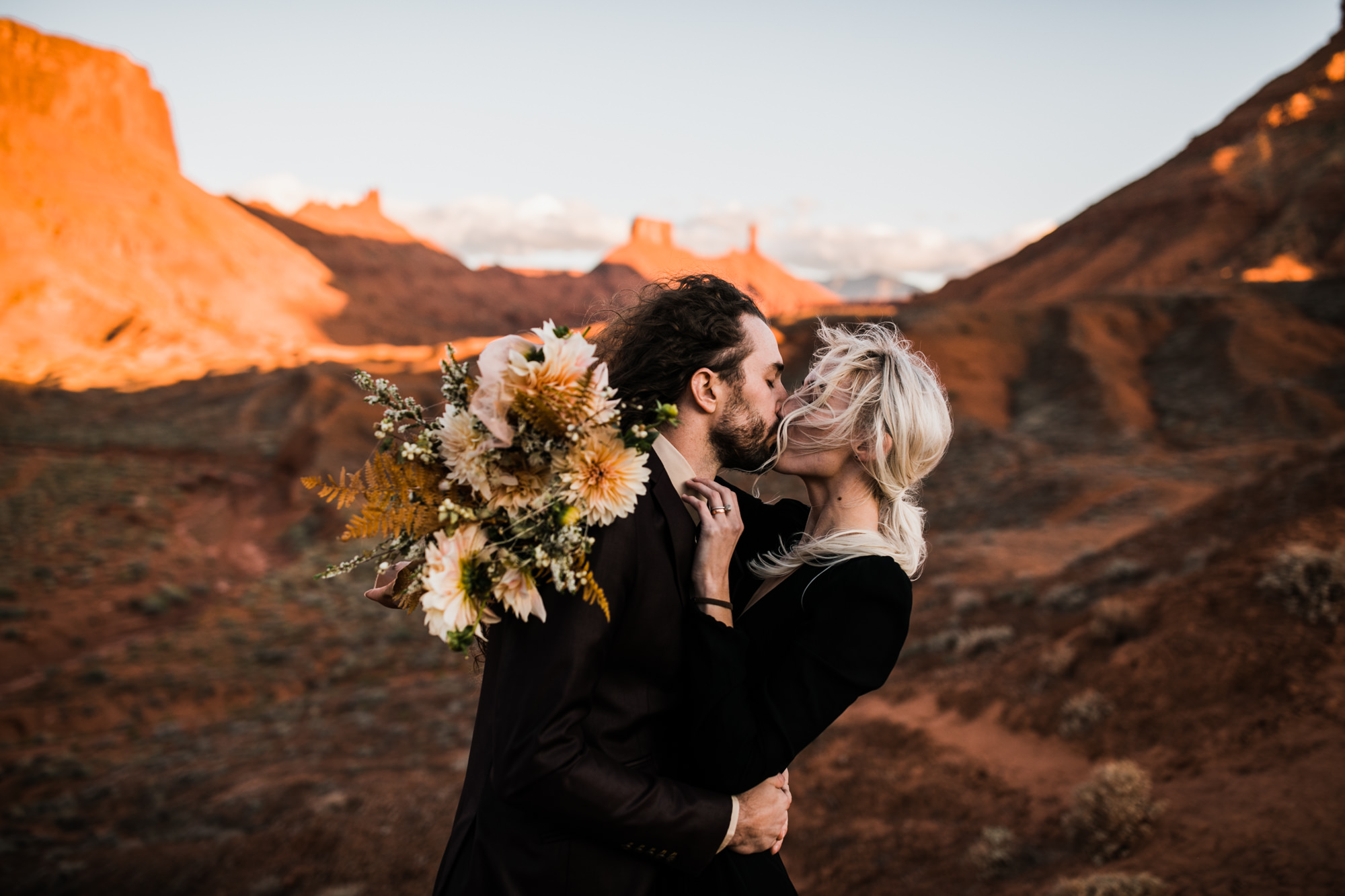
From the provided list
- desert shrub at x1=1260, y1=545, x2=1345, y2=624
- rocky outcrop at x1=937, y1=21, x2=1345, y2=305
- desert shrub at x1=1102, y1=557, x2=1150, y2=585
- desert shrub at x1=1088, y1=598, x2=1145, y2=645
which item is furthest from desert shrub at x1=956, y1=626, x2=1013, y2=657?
rocky outcrop at x1=937, y1=21, x2=1345, y2=305

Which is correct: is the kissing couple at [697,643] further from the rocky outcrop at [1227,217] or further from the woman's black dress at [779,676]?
the rocky outcrop at [1227,217]

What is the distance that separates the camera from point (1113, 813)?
523 cm

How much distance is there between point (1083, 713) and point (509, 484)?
7.02 meters

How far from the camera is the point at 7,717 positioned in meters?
11.9

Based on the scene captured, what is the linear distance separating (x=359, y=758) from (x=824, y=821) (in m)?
6.21

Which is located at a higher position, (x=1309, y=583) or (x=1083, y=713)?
(x=1309, y=583)

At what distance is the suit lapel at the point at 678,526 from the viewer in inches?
78.4

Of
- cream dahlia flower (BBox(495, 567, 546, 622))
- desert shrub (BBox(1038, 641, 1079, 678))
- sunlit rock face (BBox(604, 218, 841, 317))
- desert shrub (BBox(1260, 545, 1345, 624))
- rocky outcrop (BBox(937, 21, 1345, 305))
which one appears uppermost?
sunlit rock face (BBox(604, 218, 841, 317))

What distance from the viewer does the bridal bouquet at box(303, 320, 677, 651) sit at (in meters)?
1.74

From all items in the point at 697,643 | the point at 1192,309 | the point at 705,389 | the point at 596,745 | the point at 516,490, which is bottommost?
the point at 596,745

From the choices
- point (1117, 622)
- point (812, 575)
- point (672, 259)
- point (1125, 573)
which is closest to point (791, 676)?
point (812, 575)

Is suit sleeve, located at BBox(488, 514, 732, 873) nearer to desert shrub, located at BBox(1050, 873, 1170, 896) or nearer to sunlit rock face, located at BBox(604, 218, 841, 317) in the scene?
desert shrub, located at BBox(1050, 873, 1170, 896)

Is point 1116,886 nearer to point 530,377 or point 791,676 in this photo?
point 791,676

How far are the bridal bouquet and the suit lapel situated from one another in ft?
0.48
